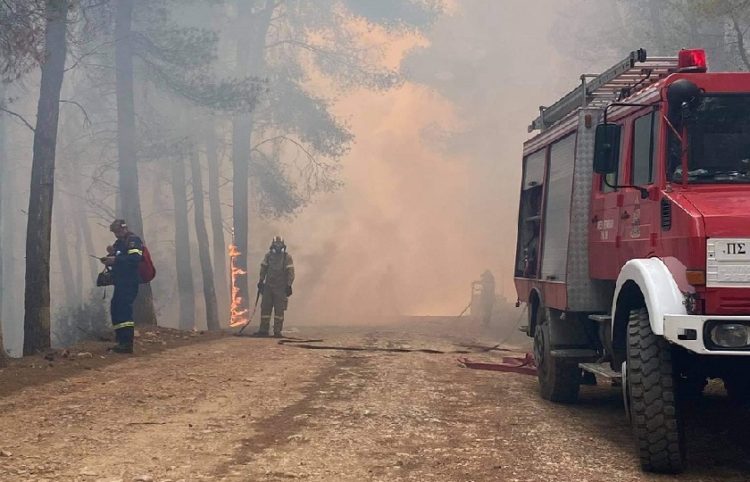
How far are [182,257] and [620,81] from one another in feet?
71.0

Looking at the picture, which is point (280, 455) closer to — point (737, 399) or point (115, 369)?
point (737, 399)

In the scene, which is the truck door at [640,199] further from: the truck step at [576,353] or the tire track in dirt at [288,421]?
the tire track in dirt at [288,421]

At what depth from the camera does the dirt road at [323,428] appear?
19.7 feet

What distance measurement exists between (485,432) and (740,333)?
2.47 metres

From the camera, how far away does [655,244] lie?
265 inches

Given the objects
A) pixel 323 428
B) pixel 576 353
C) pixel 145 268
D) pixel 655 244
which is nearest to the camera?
pixel 655 244

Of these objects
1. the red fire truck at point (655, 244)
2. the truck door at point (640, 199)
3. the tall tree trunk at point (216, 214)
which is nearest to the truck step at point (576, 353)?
the red fire truck at point (655, 244)

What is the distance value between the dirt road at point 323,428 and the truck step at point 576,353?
57cm

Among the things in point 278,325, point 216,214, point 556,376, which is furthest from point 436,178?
point 556,376

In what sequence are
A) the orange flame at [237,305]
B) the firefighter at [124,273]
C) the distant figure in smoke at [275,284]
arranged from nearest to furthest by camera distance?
the firefighter at [124,273]
the distant figure in smoke at [275,284]
the orange flame at [237,305]

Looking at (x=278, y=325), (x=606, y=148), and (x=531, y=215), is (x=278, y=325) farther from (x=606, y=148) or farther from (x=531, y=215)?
(x=606, y=148)

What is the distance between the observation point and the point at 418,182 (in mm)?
51938

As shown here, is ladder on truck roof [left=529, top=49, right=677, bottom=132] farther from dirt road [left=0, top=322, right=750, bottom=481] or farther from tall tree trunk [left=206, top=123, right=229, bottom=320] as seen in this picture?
tall tree trunk [left=206, top=123, right=229, bottom=320]

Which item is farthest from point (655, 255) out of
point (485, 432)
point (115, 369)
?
point (115, 369)
